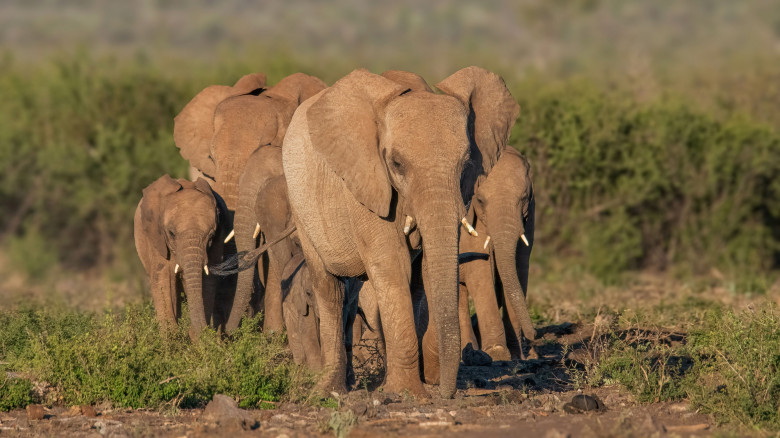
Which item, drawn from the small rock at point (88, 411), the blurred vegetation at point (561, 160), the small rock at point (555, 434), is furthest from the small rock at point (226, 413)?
the blurred vegetation at point (561, 160)

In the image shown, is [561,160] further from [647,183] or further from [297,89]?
[297,89]

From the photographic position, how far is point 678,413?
8.02 meters

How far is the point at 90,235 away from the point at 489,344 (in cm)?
1583

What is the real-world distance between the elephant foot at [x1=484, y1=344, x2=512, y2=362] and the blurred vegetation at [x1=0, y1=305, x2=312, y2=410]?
245 cm

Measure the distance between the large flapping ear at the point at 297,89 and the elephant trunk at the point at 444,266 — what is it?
571 cm

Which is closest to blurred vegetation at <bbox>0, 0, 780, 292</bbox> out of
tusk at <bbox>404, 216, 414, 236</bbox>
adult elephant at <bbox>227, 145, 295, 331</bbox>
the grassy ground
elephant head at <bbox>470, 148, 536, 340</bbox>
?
adult elephant at <bbox>227, 145, 295, 331</bbox>

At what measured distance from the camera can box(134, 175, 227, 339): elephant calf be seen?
10578 mm

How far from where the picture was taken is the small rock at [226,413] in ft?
24.5

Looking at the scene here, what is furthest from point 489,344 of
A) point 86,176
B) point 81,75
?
point 81,75

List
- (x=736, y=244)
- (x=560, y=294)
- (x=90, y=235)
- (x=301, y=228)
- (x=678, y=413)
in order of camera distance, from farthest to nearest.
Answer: (x=90, y=235)
(x=736, y=244)
(x=560, y=294)
(x=301, y=228)
(x=678, y=413)

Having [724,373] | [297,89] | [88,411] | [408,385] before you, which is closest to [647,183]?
[297,89]

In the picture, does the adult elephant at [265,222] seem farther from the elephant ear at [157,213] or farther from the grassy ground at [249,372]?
the grassy ground at [249,372]

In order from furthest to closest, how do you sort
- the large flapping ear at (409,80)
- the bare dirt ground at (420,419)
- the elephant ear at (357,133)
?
1. the large flapping ear at (409,80)
2. the elephant ear at (357,133)
3. the bare dirt ground at (420,419)

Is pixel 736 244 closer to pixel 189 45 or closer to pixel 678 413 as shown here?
pixel 678 413
